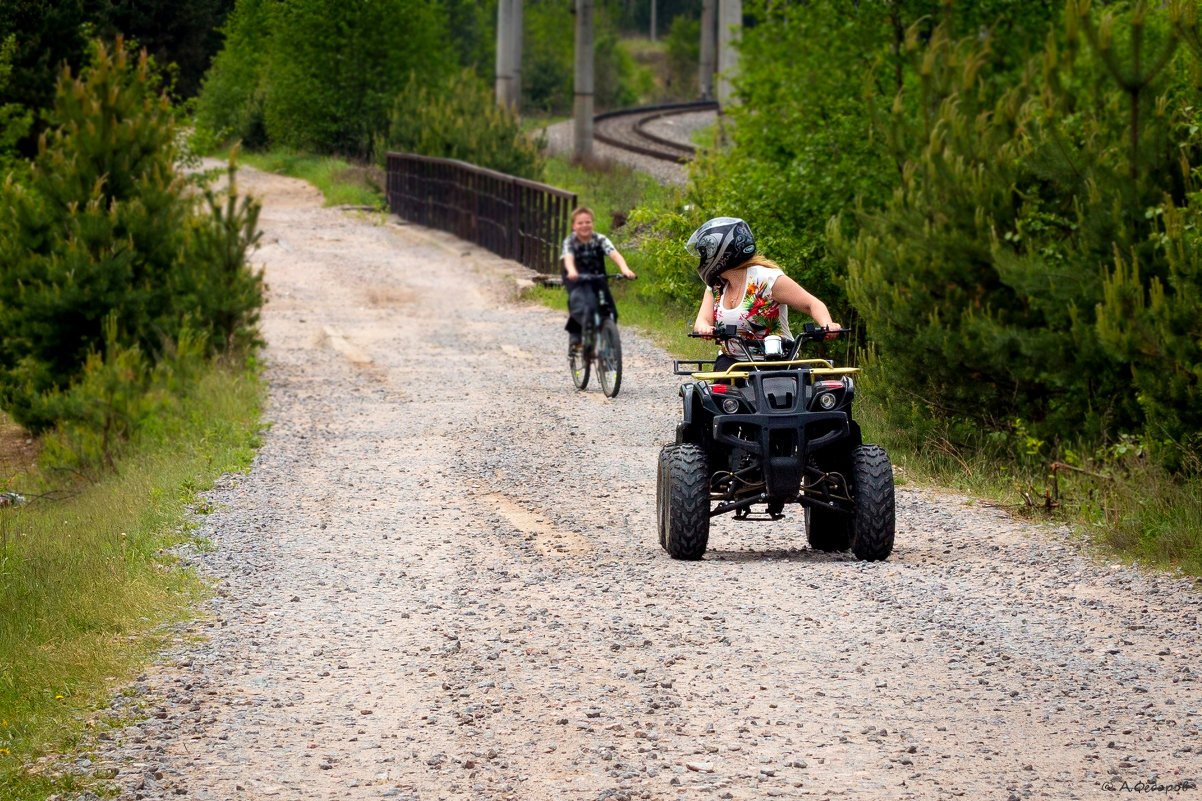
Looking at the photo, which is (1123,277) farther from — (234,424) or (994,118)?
(234,424)

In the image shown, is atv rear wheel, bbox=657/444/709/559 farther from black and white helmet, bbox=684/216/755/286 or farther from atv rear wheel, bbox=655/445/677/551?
black and white helmet, bbox=684/216/755/286

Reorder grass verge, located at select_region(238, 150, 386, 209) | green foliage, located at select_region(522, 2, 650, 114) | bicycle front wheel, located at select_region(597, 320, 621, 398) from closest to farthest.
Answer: bicycle front wheel, located at select_region(597, 320, 621, 398) < grass verge, located at select_region(238, 150, 386, 209) < green foliage, located at select_region(522, 2, 650, 114)

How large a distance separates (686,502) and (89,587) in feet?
10.8

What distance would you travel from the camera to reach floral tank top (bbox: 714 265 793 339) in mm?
8625

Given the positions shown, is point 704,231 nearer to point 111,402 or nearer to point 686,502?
point 686,502

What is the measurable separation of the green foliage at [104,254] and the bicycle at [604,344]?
592cm

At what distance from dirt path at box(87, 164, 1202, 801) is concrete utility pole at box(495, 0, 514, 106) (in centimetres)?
3034

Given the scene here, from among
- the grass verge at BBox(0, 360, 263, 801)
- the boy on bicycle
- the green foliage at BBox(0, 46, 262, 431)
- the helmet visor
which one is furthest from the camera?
the green foliage at BBox(0, 46, 262, 431)

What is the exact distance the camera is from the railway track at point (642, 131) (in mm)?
45500

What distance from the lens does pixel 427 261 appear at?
101 ft

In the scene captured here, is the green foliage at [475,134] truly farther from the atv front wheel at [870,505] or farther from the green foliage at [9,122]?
the atv front wheel at [870,505]

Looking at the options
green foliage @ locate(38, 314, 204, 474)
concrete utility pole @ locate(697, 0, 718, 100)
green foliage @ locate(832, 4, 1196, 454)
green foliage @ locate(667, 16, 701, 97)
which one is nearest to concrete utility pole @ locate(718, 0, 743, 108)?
green foliage @ locate(38, 314, 204, 474)

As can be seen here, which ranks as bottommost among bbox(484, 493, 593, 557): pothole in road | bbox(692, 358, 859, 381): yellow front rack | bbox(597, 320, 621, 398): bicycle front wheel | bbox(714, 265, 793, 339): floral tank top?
bbox(484, 493, 593, 557): pothole in road

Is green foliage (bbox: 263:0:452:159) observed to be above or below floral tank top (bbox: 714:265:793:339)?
above
